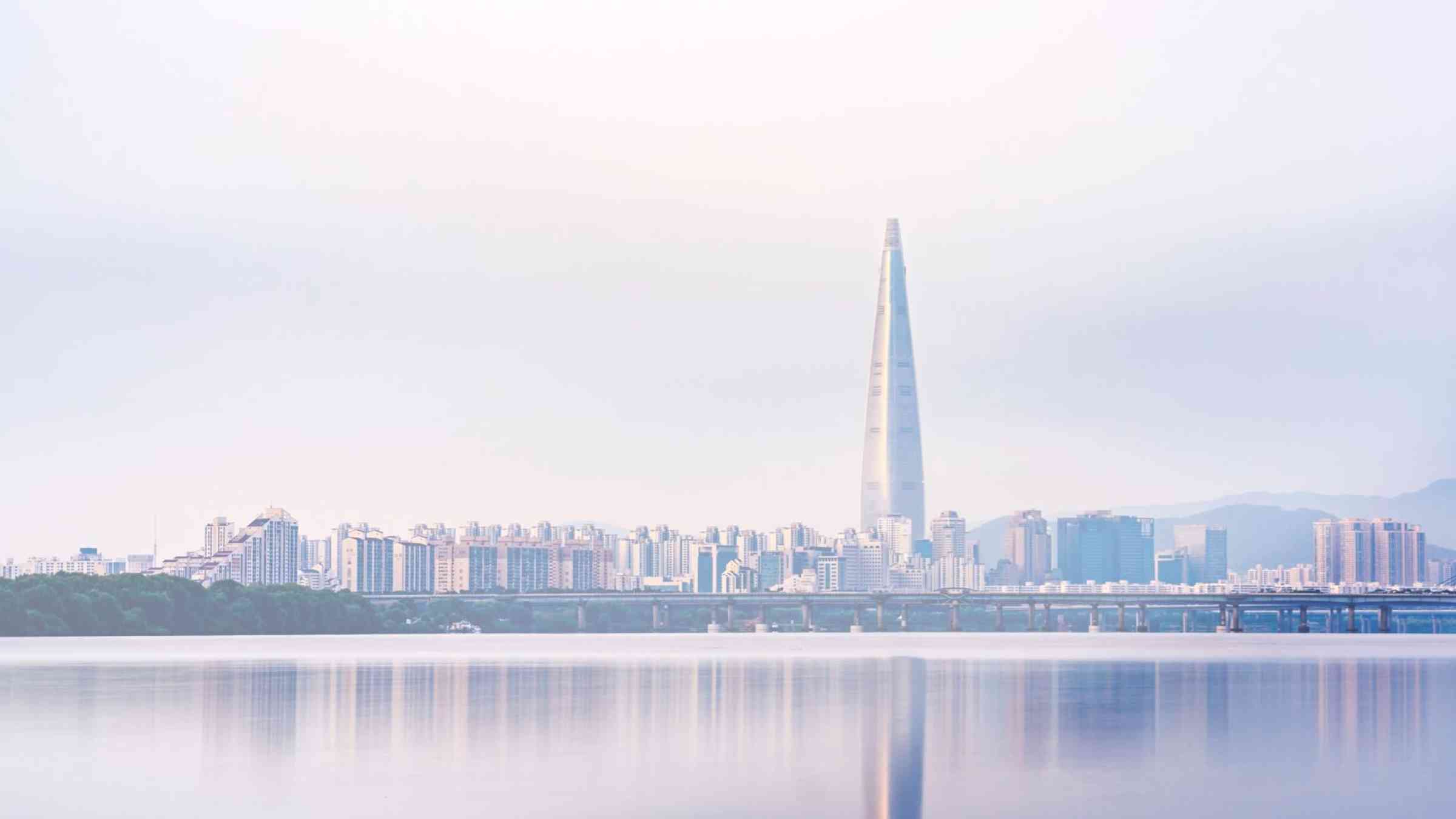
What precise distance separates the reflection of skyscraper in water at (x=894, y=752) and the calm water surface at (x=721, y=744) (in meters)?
0.10

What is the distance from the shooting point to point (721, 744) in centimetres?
3612

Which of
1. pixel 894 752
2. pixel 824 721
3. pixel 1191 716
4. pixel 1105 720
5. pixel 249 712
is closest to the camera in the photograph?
pixel 894 752

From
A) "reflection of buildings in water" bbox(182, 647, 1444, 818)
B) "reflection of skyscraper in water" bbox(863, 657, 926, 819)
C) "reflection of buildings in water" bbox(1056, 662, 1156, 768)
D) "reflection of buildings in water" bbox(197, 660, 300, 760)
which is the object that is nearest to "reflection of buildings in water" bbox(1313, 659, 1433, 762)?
"reflection of buildings in water" bbox(182, 647, 1444, 818)

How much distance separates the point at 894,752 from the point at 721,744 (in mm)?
3517

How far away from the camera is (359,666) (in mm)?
79375

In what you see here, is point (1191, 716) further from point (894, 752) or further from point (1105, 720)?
point (894, 752)

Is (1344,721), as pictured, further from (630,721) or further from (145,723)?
(145,723)

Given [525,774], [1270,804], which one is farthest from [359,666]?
[1270,804]

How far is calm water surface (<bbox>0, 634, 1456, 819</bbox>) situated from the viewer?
2664 cm

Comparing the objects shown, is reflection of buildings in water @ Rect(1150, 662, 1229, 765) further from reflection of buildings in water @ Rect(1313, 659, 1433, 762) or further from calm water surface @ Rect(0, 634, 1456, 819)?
reflection of buildings in water @ Rect(1313, 659, 1433, 762)

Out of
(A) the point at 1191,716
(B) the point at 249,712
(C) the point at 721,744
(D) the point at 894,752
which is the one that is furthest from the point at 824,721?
(B) the point at 249,712

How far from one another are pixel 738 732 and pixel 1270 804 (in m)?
14.4

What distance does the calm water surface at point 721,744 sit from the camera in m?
26.6

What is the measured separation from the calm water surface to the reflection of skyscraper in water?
97mm
